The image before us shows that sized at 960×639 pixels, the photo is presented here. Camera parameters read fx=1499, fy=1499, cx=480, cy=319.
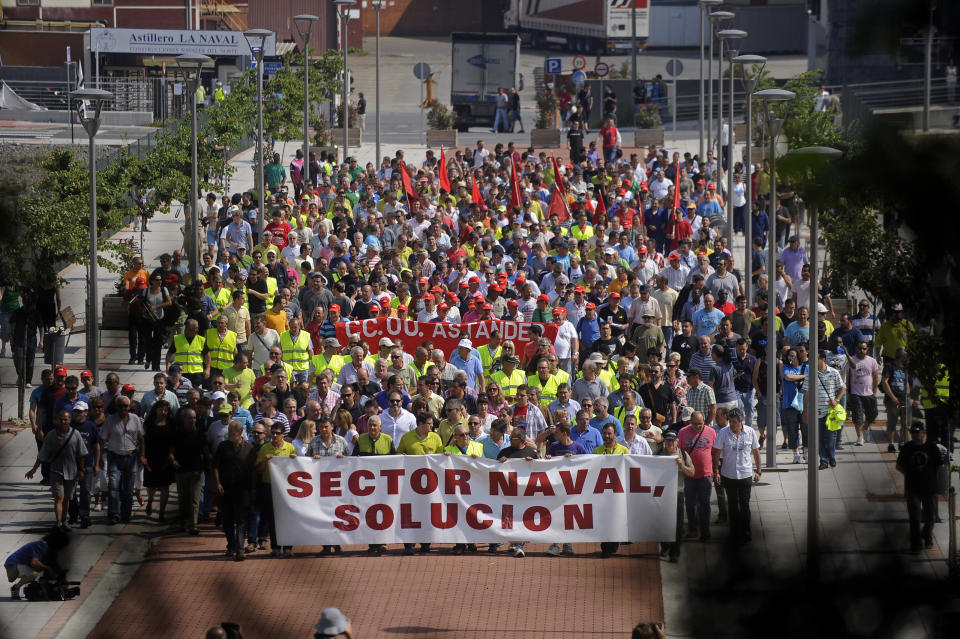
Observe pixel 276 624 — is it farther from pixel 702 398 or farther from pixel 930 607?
pixel 702 398

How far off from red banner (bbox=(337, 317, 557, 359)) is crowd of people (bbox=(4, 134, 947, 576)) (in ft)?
0.43

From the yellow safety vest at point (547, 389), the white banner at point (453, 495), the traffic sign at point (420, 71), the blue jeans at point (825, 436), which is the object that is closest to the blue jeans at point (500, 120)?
the traffic sign at point (420, 71)

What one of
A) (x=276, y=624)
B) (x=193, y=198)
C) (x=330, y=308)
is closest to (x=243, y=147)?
(x=193, y=198)

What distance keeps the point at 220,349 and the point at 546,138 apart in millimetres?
30438

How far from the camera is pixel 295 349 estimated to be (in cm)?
1720

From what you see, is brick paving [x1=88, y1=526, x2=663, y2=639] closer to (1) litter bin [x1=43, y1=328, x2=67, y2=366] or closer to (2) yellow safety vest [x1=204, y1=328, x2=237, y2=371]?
(1) litter bin [x1=43, y1=328, x2=67, y2=366]

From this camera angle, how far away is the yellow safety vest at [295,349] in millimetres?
17203

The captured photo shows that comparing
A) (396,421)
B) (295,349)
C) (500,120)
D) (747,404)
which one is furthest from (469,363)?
(500,120)

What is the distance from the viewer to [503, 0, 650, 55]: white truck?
6594 centimetres

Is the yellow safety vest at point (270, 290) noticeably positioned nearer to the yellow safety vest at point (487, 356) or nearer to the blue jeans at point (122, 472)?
the yellow safety vest at point (487, 356)

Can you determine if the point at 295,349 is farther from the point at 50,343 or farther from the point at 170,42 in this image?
the point at 170,42

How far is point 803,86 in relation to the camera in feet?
98.3

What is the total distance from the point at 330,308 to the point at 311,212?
313 inches

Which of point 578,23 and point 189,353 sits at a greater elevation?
point 578,23
